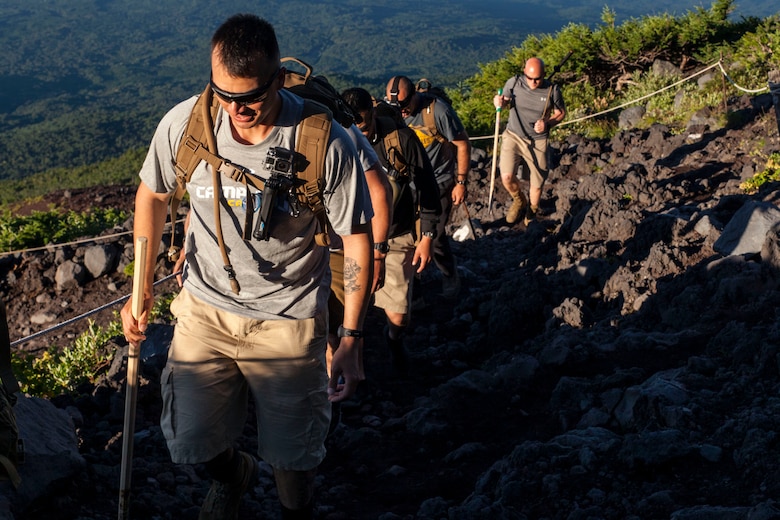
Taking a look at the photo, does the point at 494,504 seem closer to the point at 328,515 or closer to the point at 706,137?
the point at 328,515

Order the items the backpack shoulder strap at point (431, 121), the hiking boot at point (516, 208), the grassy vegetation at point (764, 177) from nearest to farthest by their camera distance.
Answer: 1. the backpack shoulder strap at point (431, 121)
2. the grassy vegetation at point (764, 177)
3. the hiking boot at point (516, 208)

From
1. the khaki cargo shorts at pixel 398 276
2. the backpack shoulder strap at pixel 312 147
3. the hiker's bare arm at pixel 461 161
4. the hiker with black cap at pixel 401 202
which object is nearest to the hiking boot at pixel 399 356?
the hiker with black cap at pixel 401 202

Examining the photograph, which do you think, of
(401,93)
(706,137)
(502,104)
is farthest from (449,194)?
(706,137)

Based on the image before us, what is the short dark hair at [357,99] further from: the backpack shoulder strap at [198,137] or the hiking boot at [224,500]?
the hiking boot at [224,500]

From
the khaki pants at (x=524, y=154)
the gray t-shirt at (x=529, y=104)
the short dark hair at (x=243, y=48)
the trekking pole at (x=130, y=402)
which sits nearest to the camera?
the short dark hair at (x=243, y=48)

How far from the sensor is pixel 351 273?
11.5 ft

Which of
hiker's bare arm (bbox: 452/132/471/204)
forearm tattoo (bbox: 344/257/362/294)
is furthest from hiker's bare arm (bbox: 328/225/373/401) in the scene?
hiker's bare arm (bbox: 452/132/471/204)

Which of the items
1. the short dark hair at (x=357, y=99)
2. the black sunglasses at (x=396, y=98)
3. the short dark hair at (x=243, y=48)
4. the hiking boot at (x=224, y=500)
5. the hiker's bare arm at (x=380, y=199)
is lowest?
the hiking boot at (x=224, y=500)

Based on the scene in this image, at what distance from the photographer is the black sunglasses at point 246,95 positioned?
3.02 meters

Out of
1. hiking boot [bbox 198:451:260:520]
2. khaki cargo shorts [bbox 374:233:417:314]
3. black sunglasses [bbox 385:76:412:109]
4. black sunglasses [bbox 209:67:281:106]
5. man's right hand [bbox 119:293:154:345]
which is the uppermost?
black sunglasses [bbox 209:67:281:106]

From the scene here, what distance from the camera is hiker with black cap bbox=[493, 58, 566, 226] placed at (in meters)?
9.99

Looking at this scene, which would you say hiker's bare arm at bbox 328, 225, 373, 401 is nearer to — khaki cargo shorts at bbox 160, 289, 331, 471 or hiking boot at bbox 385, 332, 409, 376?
khaki cargo shorts at bbox 160, 289, 331, 471

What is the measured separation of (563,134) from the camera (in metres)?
15.7

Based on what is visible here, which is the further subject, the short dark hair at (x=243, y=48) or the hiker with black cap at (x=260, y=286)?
the hiker with black cap at (x=260, y=286)
